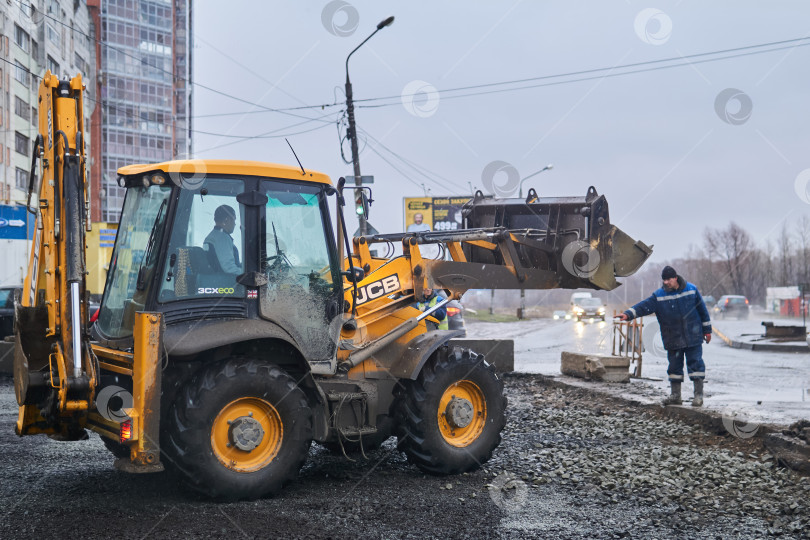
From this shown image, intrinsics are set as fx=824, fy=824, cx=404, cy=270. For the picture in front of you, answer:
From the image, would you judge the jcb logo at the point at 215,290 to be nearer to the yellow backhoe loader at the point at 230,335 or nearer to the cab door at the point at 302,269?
the yellow backhoe loader at the point at 230,335

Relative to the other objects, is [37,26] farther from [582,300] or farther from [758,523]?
[758,523]

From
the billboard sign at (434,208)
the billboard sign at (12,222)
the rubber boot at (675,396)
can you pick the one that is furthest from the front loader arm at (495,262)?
the billboard sign at (434,208)

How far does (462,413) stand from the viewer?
7250mm

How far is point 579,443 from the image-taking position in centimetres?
867

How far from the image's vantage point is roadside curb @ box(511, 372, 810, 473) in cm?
729

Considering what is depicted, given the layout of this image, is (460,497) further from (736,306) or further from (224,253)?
(736,306)

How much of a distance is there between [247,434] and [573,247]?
3.62 metres

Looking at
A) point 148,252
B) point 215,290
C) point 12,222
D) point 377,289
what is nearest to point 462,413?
point 377,289

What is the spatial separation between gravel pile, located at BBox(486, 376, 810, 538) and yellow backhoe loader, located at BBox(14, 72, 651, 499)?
0.76 m

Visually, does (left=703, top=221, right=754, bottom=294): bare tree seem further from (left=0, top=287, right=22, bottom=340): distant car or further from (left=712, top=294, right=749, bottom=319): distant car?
(left=0, top=287, right=22, bottom=340): distant car

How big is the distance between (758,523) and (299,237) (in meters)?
3.98

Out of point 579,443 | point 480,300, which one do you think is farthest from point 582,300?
point 480,300

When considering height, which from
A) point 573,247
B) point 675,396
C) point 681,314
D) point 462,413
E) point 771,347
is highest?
point 573,247

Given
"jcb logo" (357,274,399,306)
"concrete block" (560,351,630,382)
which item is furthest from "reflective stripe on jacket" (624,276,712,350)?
"jcb logo" (357,274,399,306)
